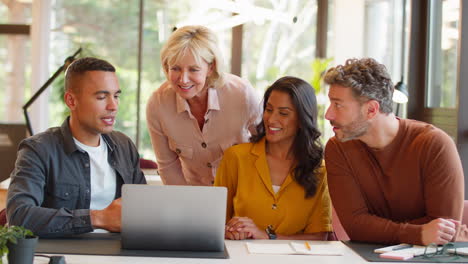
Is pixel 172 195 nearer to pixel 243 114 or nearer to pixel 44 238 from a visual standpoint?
pixel 44 238

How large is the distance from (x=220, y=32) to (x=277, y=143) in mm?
6166

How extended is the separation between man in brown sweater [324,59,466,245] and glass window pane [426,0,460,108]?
9.76ft

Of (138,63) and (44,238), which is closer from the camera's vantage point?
(44,238)

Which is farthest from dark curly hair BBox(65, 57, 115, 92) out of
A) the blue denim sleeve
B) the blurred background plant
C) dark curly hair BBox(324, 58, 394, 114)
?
the blurred background plant

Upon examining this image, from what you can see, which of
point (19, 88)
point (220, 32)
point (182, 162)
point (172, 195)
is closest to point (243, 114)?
point (182, 162)

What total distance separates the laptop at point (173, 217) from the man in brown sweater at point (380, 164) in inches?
25.2

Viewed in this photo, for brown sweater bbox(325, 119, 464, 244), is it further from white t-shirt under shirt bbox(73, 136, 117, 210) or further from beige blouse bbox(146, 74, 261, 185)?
white t-shirt under shirt bbox(73, 136, 117, 210)

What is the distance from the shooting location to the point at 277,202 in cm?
274

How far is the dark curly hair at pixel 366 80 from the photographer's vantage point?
253 centimetres

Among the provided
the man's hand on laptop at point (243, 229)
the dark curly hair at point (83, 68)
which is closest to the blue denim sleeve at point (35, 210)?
the dark curly hair at point (83, 68)

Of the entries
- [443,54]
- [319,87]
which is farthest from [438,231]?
[319,87]

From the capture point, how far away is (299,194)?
108 inches

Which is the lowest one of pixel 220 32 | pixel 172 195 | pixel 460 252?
pixel 460 252

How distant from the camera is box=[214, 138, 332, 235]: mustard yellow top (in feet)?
8.96
